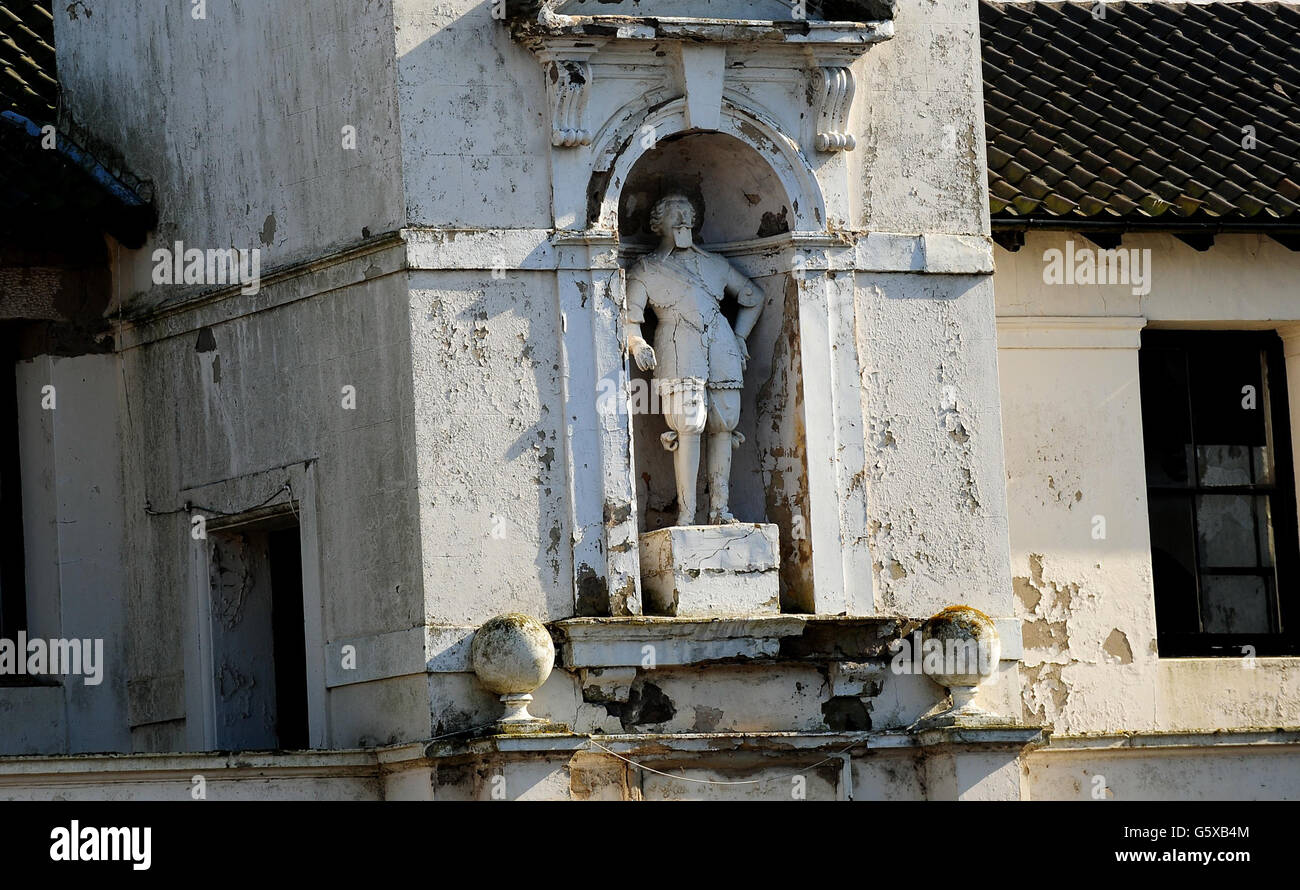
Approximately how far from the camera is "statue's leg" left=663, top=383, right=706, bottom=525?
1655 centimetres

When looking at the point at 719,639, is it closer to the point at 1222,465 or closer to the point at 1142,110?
the point at 1222,465

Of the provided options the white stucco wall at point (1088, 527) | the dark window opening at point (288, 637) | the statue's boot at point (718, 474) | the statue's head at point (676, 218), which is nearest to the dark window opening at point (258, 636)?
the dark window opening at point (288, 637)

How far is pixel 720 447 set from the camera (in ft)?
54.9

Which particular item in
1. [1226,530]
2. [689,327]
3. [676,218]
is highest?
[676,218]

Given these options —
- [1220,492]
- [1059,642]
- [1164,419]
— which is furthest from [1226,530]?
[1059,642]

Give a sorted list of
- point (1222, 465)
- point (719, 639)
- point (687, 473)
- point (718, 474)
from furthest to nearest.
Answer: point (1222, 465) → point (718, 474) → point (687, 473) → point (719, 639)

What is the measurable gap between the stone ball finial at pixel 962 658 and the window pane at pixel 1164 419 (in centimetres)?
312

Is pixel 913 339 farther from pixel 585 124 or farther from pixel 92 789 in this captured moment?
pixel 92 789

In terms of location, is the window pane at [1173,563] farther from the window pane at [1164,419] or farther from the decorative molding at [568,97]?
the decorative molding at [568,97]

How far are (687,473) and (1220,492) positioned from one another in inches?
177

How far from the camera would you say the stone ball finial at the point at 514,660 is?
615 inches

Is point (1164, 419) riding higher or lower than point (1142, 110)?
lower
